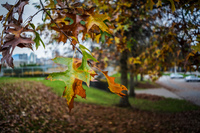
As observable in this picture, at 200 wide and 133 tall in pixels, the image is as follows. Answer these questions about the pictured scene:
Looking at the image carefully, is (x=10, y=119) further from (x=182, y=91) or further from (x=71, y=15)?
(x=182, y=91)

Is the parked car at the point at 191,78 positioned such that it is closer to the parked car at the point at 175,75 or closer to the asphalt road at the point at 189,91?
the asphalt road at the point at 189,91

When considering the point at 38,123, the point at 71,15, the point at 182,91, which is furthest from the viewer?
the point at 182,91

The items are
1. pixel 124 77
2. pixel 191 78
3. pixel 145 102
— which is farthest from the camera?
pixel 145 102

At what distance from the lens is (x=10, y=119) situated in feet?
7.45

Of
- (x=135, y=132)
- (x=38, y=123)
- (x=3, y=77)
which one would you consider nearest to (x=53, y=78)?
(x=3, y=77)

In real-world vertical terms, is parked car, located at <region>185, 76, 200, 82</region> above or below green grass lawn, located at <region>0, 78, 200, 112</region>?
above

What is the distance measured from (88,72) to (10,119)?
2207mm

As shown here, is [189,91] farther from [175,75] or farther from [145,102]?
[145,102]

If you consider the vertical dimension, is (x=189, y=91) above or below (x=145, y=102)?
above

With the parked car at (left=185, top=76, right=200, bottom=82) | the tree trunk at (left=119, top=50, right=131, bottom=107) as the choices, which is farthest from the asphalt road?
the tree trunk at (left=119, top=50, right=131, bottom=107)

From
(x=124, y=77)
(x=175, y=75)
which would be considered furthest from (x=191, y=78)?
(x=124, y=77)

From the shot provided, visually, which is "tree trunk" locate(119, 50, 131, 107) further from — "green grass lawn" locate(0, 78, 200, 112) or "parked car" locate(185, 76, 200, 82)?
"parked car" locate(185, 76, 200, 82)

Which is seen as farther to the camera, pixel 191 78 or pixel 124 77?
pixel 124 77

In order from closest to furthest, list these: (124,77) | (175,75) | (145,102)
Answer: (175,75) → (124,77) → (145,102)
